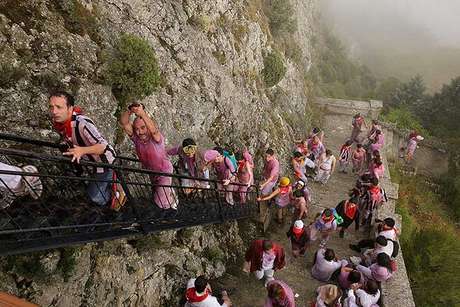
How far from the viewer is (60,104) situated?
5406 millimetres

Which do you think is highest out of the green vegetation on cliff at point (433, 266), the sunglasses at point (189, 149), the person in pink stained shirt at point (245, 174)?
the sunglasses at point (189, 149)

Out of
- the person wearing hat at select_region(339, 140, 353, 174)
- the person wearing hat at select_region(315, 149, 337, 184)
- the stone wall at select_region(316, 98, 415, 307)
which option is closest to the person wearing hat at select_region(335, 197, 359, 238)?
the stone wall at select_region(316, 98, 415, 307)

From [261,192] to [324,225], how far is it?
85.9 inches

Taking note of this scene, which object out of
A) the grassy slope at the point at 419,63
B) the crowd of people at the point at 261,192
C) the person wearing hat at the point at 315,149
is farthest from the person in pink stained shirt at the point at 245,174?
the grassy slope at the point at 419,63

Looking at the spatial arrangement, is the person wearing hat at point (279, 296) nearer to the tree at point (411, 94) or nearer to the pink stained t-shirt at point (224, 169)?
the pink stained t-shirt at point (224, 169)

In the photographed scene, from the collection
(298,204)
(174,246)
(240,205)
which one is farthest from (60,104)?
(298,204)

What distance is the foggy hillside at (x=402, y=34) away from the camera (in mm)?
44969

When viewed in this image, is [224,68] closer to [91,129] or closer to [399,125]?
[91,129]

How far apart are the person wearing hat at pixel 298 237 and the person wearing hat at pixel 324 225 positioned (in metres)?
0.35

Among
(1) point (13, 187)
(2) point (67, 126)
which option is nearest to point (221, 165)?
(2) point (67, 126)

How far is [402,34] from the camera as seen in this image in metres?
52.8

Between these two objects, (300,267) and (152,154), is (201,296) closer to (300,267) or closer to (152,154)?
(152,154)

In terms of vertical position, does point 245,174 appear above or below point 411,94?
above

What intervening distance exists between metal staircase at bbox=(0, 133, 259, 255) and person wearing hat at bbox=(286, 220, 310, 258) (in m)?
2.93
